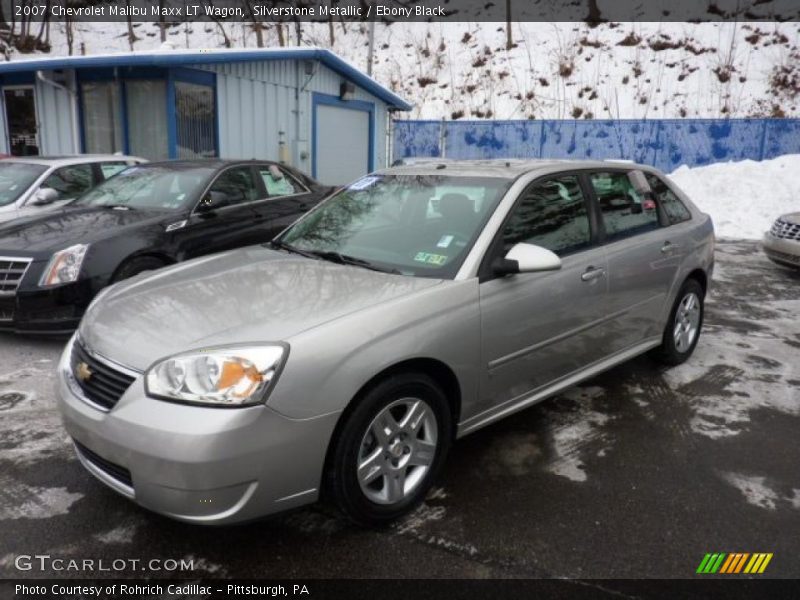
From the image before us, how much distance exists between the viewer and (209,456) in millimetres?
2266

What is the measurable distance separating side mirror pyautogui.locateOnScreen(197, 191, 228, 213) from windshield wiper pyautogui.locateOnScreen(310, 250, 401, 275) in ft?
9.72

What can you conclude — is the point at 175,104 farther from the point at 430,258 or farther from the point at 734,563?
the point at 734,563

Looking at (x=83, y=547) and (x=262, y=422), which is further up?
(x=262, y=422)

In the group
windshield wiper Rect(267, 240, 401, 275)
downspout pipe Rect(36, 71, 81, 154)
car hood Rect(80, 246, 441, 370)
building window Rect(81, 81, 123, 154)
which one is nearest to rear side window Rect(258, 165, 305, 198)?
windshield wiper Rect(267, 240, 401, 275)

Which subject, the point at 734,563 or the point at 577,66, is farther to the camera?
the point at 577,66

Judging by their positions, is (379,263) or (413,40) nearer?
(379,263)

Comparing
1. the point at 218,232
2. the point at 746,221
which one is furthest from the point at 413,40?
the point at 218,232

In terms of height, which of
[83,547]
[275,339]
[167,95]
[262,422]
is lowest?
[83,547]

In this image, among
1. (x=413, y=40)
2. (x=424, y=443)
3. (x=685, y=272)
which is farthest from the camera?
(x=413, y=40)

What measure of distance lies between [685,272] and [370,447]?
10.3 feet

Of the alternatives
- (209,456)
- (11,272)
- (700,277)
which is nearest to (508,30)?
(700,277)

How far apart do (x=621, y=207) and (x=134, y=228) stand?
399cm

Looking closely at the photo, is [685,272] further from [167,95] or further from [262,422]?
[167,95]

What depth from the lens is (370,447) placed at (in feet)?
9.00
